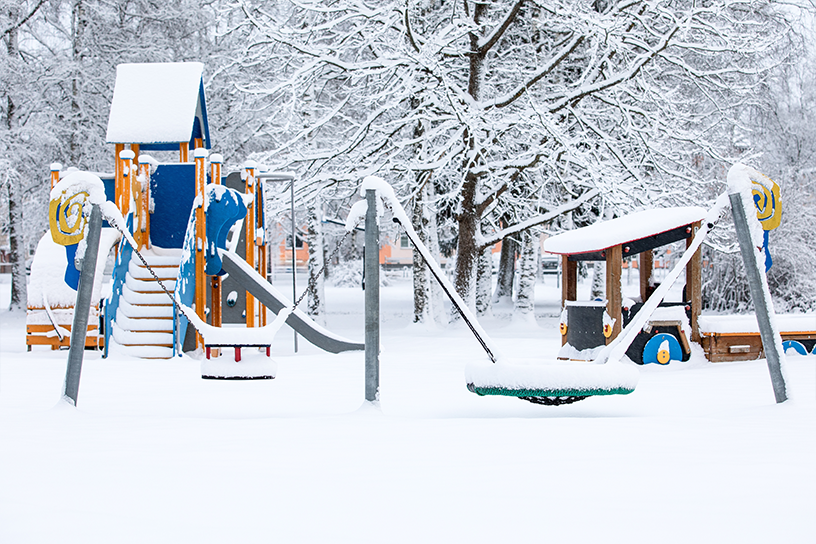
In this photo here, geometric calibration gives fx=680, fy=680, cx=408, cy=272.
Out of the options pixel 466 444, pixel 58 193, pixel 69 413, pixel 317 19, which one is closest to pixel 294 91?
pixel 317 19

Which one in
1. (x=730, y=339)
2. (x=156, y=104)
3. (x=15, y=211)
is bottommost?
(x=730, y=339)

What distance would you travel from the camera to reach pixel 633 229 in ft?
21.1

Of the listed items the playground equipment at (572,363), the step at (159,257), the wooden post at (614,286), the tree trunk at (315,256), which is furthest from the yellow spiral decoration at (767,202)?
the tree trunk at (315,256)

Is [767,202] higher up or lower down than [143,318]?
higher up

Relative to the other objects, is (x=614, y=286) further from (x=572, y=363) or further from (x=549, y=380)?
(x=549, y=380)

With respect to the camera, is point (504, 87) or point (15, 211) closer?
point (504, 87)

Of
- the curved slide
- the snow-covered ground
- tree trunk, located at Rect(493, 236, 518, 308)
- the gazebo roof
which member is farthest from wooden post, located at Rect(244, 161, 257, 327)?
tree trunk, located at Rect(493, 236, 518, 308)

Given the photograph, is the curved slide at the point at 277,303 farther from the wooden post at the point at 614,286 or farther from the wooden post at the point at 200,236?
the wooden post at the point at 614,286

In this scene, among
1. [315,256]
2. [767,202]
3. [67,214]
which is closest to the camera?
[67,214]

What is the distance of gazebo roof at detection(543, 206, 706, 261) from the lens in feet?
21.0

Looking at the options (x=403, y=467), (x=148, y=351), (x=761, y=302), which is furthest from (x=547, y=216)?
(x=403, y=467)

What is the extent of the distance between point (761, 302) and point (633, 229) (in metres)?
2.29

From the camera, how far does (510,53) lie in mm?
11953

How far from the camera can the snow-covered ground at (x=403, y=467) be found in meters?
2.32
